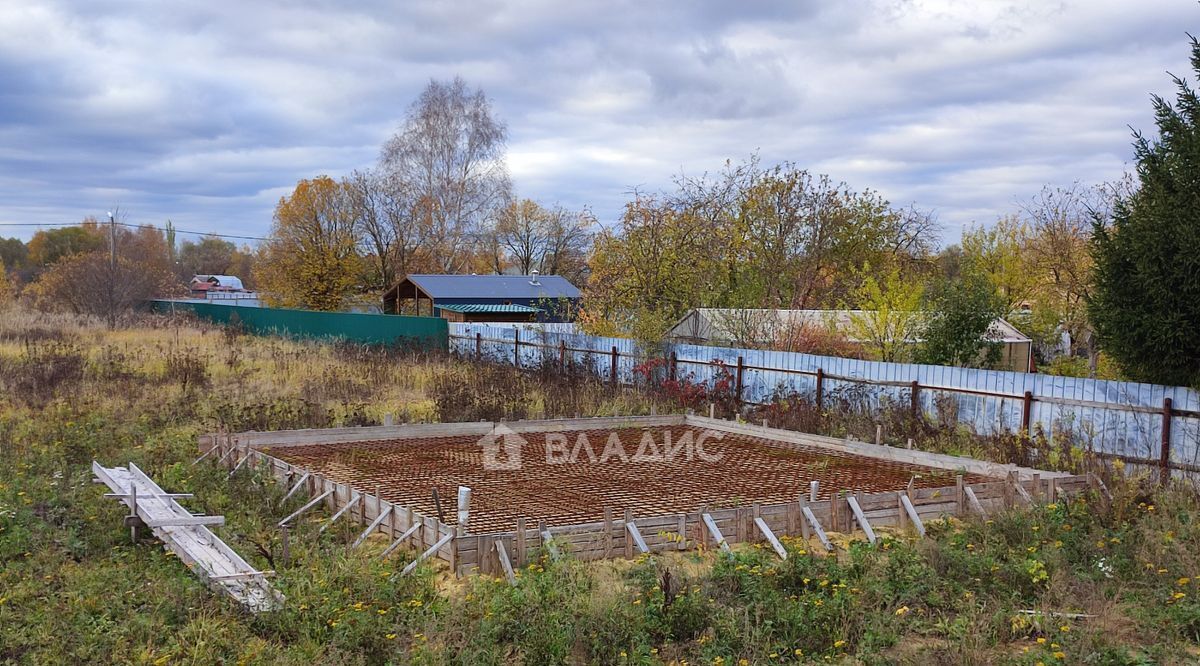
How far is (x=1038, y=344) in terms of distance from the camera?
22.1 m

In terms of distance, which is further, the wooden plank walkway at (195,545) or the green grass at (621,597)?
the wooden plank walkway at (195,545)

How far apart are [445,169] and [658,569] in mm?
36634

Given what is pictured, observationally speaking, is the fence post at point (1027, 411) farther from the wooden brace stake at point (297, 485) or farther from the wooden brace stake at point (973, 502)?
the wooden brace stake at point (297, 485)

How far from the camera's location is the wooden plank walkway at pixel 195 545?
5523 mm

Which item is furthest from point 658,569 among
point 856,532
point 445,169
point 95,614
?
point 445,169

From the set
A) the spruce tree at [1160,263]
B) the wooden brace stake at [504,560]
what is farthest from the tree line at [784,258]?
the wooden brace stake at [504,560]

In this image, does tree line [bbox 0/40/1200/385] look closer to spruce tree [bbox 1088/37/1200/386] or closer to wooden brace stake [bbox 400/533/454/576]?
spruce tree [bbox 1088/37/1200/386]

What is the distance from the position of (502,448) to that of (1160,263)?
7.65m

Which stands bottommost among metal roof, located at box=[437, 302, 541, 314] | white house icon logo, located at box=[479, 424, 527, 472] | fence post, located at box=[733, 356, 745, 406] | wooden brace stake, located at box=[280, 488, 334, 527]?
white house icon logo, located at box=[479, 424, 527, 472]

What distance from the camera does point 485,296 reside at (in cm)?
3011

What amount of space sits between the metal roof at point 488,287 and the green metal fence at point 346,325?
2484mm

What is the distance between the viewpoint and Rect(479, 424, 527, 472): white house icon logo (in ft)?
34.3

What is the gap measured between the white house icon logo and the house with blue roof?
14.6 m

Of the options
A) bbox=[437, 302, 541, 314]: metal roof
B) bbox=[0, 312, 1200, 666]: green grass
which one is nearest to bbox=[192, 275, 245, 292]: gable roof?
bbox=[437, 302, 541, 314]: metal roof
